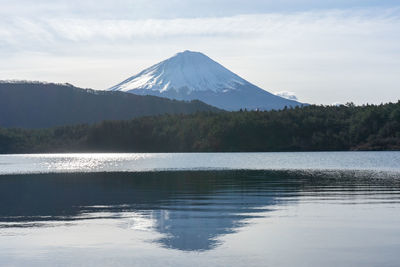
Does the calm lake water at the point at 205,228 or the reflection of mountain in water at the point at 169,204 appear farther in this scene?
the reflection of mountain in water at the point at 169,204

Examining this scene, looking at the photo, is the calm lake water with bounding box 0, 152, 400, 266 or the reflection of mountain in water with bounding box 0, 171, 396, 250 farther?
Result: the reflection of mountain in water with bounding box 0, 171, 396, 250

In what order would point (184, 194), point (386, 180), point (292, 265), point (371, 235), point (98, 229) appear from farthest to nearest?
point (386, 180), point (184, 194), point (98, 229), point (371, 235), point (292, 265)

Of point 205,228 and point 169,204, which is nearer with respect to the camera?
point 205,228

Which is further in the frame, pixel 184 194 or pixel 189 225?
pixel 184 194

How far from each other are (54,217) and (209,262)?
20.0 meters

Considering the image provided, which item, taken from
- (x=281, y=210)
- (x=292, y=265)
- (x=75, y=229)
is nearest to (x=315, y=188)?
(x=281, y=210)

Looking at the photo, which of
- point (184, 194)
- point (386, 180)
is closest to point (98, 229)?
point (184, 194)

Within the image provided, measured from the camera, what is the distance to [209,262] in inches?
1048

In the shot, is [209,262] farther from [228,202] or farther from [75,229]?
[228,202]

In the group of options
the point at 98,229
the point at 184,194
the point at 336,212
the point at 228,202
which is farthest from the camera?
the point at 184,194

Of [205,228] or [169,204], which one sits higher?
[169,204]

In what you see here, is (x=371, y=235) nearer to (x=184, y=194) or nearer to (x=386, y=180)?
(x=184, y=194)

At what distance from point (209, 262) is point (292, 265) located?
139 inches

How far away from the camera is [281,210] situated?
148 feet
